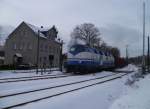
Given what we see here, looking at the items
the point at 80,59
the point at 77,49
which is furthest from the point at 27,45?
the point at 80,59

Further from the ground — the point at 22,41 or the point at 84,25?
the point at 84,25

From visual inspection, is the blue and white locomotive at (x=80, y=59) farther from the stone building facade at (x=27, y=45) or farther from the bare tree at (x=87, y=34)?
the bare tree at (x=87, y=34)

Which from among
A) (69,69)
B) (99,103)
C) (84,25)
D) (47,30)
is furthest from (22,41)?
(99,103)

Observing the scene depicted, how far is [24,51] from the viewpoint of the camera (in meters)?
59.6

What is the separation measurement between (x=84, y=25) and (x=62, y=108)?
8374 centimetres

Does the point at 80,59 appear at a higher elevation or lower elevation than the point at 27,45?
lower

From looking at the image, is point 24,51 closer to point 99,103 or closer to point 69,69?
point 69,69

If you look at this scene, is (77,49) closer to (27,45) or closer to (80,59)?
(80,59)

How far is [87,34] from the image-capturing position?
91.2 m

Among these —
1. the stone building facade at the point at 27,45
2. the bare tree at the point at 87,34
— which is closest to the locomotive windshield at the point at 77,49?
the stone building facade at the point at 27,45

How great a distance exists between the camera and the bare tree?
296 ft

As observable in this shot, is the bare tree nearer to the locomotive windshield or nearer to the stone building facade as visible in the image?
the stone building facade

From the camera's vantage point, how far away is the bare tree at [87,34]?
90.3m

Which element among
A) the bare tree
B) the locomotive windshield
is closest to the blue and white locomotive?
the locomotive windshield
